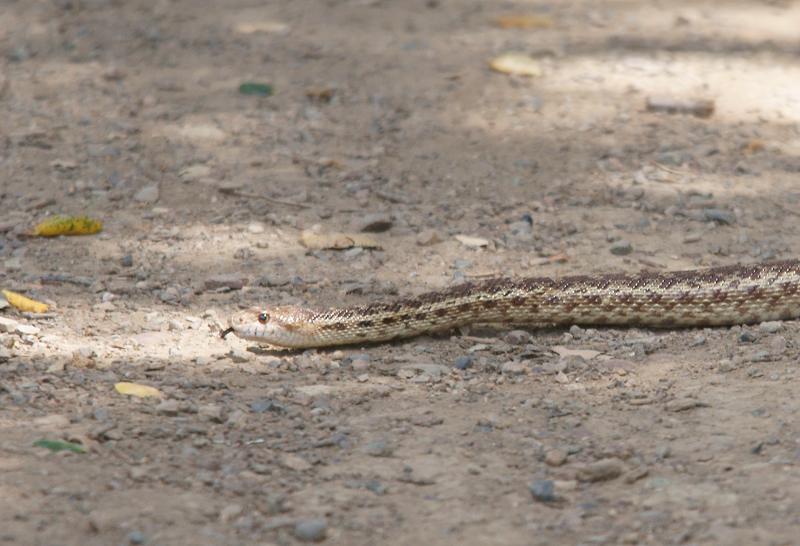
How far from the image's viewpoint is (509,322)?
720cm

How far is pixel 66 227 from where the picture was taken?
800cm

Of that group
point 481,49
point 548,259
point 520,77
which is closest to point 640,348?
point 548,259

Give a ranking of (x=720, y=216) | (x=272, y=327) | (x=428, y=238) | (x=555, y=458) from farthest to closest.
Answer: (x=720, y=216) < (x=428, y=238) < (x=272, y=327) < (x=555, y=458)

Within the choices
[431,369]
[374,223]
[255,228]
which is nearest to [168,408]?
[431,369]

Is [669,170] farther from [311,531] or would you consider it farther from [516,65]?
[311,531]

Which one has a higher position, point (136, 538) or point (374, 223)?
point (136, 538)

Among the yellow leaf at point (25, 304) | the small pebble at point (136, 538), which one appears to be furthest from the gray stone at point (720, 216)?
the small pebble at point (136, 538)

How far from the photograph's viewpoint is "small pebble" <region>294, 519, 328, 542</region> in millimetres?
4734

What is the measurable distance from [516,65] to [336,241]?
11.1 feet

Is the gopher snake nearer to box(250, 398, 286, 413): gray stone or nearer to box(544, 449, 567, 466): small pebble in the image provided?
box(250, 398, 286, 413): gray stone

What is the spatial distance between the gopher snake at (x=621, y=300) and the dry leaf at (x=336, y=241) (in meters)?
1.08

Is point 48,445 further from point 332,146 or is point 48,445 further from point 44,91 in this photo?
point 44,91

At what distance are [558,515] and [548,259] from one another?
10.5 feet

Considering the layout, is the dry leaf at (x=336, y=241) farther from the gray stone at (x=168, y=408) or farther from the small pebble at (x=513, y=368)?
the gray stone at (x=168, y=408)
